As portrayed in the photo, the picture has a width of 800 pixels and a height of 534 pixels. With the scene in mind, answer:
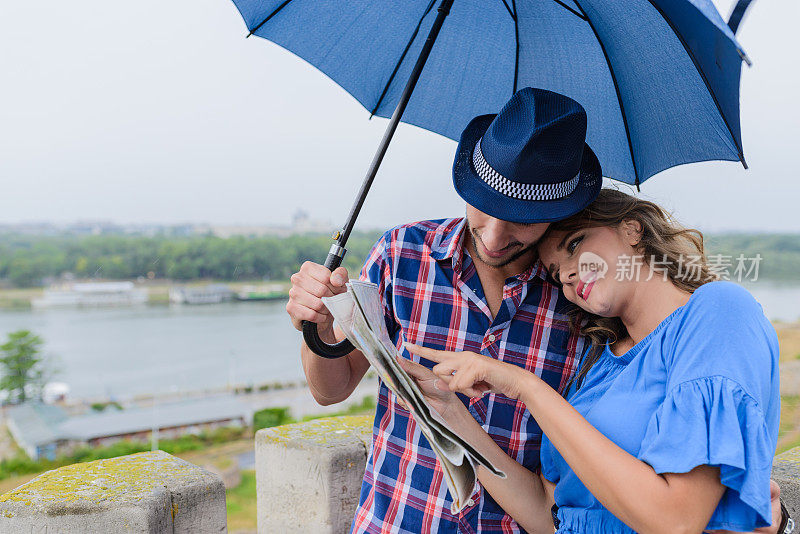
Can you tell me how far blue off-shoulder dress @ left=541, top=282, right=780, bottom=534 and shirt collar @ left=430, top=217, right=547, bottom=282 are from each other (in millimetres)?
338

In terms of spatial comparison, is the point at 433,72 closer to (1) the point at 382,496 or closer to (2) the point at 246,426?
(1) the point at 382,496

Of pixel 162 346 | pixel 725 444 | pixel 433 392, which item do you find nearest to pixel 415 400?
pixel 433 392

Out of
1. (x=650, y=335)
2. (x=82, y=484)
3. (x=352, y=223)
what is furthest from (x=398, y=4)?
(x=82, y=484)

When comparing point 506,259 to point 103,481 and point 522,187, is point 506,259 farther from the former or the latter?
point 103,481

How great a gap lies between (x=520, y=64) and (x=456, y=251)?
593 mm

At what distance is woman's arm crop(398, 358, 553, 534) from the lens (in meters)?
1.38

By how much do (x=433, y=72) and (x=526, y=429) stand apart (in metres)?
1.01

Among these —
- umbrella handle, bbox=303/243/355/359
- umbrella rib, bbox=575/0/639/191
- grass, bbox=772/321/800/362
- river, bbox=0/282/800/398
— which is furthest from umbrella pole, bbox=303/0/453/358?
river, bbox=0/282/800/398

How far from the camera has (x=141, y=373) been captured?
70.3 meters

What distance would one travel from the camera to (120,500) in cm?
125

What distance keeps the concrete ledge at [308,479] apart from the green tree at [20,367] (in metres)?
66.5

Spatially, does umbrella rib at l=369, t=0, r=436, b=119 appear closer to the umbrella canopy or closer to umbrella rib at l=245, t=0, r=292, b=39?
the umbrella canopy

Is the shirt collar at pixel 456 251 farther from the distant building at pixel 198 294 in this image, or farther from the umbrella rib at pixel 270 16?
the distant building at pixel 198 294

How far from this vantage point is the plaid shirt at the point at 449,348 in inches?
57.1
